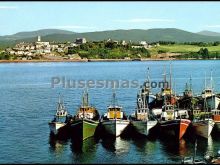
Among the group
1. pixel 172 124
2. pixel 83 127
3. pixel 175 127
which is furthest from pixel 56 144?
pixel 175 127

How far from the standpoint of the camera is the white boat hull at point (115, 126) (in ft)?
164

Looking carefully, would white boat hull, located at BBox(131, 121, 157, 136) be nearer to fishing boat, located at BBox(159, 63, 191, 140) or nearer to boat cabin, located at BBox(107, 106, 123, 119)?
fishing boat, located at BBox(159, 63, 191, 140)

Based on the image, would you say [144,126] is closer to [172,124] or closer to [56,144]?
[172,124]

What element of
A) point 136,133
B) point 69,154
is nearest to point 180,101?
point 136,133

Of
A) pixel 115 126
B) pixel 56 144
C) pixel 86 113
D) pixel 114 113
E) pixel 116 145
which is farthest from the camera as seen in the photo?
pixel 86 113

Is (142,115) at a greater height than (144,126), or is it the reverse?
(142,115)

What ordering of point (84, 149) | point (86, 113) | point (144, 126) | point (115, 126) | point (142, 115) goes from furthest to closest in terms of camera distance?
1. point (86, 113)
2. point (142, 115)
3. point (144, 126)
4. point (115, 126)
5. point (84, 149)

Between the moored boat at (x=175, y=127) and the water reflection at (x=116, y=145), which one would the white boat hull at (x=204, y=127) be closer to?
the moored boat at (x=175, y=127)

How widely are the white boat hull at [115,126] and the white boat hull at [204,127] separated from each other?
21.8ft

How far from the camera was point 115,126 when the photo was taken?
50156 millimetres

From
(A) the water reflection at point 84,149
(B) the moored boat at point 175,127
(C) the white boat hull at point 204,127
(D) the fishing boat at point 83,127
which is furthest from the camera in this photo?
(C) the white boat hull at point 204,127

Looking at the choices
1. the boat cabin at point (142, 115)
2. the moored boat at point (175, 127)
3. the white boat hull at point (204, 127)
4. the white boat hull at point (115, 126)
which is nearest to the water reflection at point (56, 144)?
the white boat hull at point (115, 126)

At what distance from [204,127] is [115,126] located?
27.7 ft

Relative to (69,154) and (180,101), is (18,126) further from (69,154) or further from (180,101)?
(180,101)
